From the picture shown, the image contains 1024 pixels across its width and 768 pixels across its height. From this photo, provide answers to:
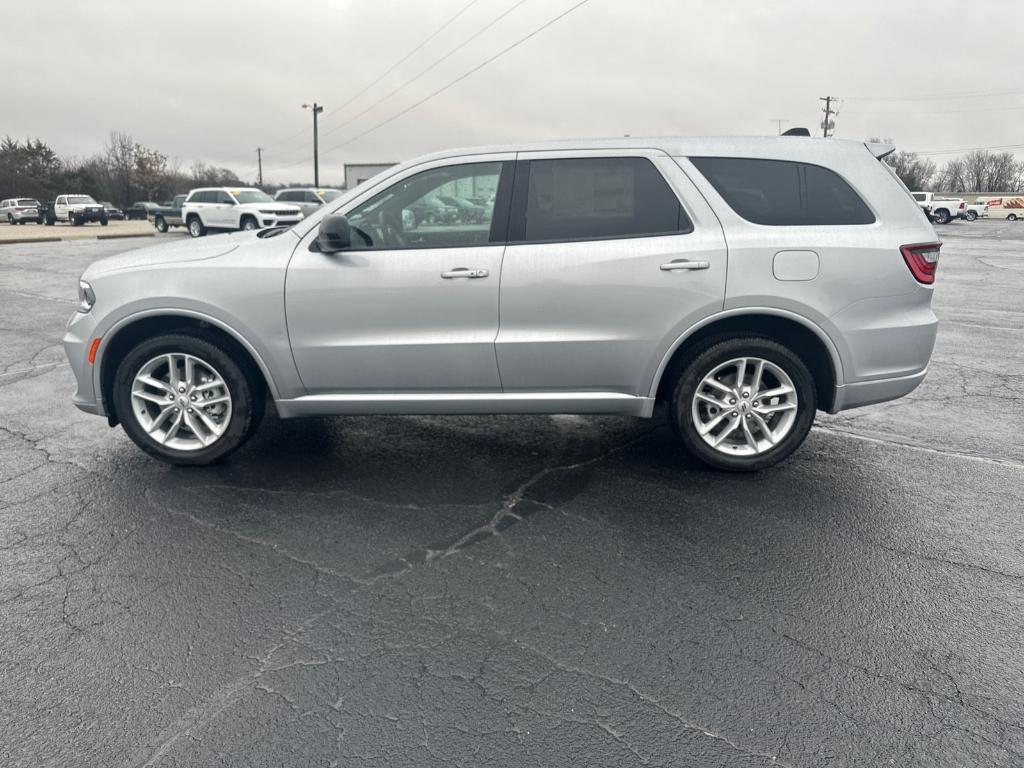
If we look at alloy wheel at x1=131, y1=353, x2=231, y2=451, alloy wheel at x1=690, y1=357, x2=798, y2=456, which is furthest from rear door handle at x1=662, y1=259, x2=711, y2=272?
alloy wheel at x1=131, y1=353, x2=231, y2=451

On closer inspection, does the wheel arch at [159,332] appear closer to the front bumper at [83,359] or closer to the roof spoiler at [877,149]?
the front bumper at [83,359]

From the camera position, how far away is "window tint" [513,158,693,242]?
4242mm

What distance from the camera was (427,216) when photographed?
432 centimetres

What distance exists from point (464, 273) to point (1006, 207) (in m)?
77.9

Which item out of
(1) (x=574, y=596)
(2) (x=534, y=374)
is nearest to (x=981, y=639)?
(1) (x=574, y=596)

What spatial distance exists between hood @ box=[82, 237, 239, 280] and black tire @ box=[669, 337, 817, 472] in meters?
2.84

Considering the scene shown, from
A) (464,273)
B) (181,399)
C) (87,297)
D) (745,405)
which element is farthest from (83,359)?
(745,405)

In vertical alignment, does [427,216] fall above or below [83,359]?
above

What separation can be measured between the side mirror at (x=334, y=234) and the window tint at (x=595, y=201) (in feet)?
3.13

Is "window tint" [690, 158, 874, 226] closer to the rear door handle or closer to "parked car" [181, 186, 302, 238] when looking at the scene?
the rear door handle

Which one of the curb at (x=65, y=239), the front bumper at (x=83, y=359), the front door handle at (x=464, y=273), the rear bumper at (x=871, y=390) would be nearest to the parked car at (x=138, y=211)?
the curb at (x=65, y=239)

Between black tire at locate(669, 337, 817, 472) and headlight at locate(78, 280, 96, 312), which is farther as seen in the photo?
headlight at locate(78, 280, 96, 312)

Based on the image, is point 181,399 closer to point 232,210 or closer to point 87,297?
point 87,297

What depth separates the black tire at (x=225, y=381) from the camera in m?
4.39
